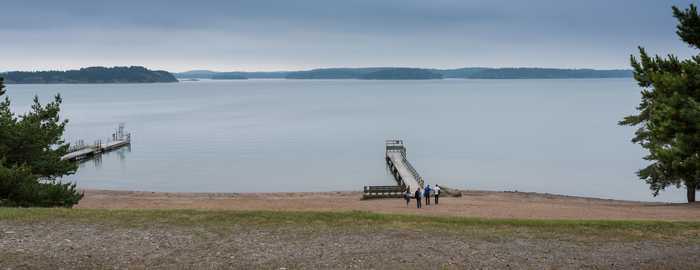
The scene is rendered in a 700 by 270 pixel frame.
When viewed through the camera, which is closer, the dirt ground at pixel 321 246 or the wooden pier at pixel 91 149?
the dirt ground at pixel 321 246

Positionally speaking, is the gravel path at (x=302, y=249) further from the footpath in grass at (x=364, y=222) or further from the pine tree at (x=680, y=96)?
the pine tree at (x=680, y=96)

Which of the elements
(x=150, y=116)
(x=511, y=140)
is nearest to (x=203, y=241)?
(x=511, y=140)

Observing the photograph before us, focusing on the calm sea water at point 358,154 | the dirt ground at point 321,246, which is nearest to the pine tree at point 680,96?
the dirt ground at point 321,246

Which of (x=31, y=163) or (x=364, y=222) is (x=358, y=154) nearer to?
(x=31, y=163)

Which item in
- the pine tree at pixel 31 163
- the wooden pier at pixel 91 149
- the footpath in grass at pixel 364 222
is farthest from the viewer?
the wooden pier at pixel 91 149

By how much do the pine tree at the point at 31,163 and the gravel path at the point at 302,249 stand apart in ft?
19.7

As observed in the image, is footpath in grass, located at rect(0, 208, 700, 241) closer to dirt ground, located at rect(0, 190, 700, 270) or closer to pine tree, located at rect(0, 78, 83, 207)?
dirt ground, located at rect(0, 190, 700, 270)

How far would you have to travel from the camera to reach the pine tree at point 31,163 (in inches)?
869

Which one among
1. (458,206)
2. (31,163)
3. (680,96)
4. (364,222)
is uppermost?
(680,96)

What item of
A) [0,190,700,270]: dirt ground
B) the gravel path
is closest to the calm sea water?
[0,190,700,270]: dirt ground

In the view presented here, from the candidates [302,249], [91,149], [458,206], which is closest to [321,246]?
[302,249]

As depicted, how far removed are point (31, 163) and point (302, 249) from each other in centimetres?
1565

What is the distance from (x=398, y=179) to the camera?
51.2 metres

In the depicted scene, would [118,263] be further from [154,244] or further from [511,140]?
[511,140]
